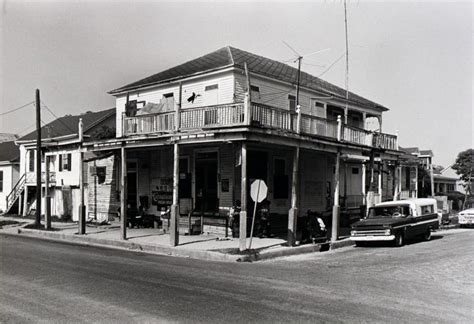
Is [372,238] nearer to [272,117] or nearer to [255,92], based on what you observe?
[272,117]

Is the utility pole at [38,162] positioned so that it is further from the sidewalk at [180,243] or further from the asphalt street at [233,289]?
the asphalt street at [233,289]

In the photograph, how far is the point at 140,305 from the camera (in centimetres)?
789

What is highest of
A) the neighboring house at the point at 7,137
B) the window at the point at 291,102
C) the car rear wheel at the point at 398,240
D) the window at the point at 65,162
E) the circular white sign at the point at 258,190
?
the neighboring house at the point at 7,137

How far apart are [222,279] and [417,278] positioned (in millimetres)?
4670

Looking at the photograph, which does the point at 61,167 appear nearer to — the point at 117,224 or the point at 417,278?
the point at 117,224

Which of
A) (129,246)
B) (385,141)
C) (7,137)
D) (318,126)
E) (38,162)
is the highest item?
(7,137)

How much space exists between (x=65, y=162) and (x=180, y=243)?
1768cm

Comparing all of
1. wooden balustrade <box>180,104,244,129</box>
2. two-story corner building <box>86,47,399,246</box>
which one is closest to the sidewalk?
two-story corner building <box>86,47,399,246</box>

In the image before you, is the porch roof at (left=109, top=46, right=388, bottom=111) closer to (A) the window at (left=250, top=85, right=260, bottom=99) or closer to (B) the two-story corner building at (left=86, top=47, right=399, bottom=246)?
(B) the two-story corner building at (left=86, top=47, right=399, bottom=246)

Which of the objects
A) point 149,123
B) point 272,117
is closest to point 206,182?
point 149,123

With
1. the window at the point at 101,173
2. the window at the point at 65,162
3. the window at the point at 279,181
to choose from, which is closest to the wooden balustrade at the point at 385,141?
the window at the point at 279,181

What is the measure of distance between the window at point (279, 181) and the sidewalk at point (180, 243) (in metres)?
4.30

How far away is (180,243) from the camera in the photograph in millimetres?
18047

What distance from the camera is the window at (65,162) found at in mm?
32281
